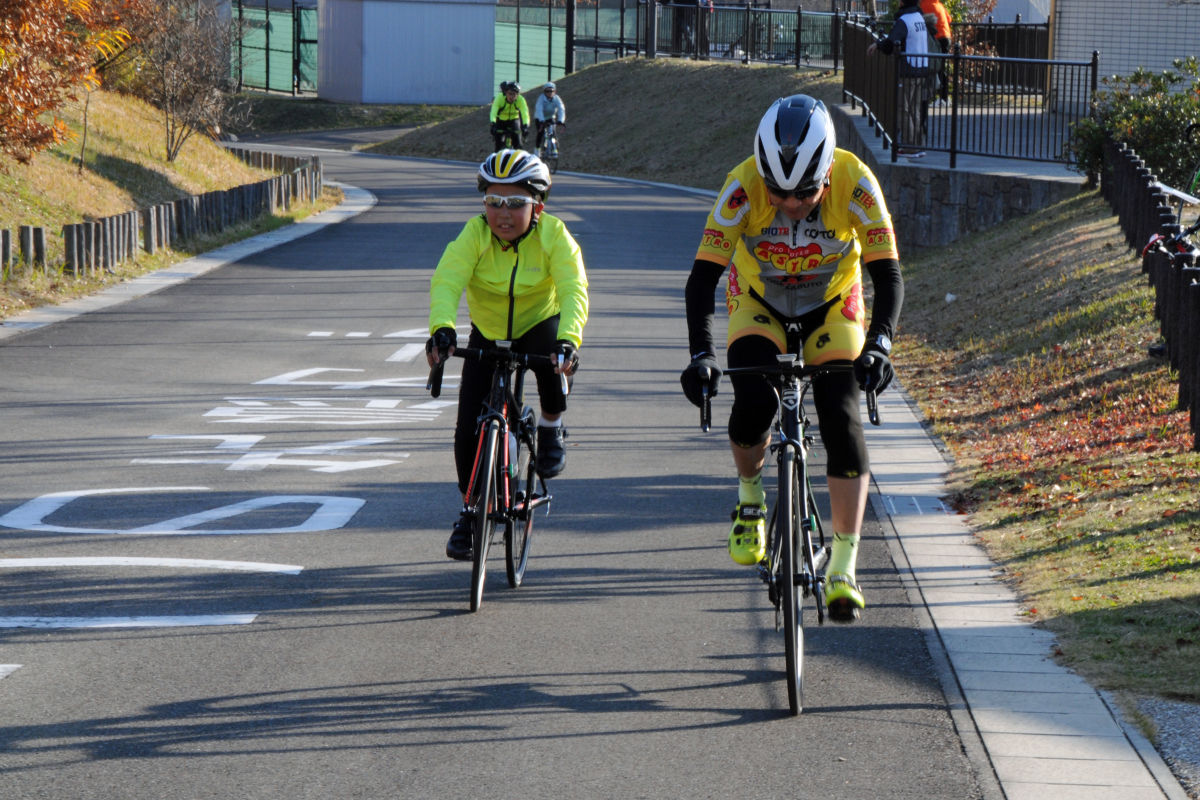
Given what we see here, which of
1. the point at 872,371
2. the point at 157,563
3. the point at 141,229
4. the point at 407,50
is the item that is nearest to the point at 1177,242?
the point at 872,371

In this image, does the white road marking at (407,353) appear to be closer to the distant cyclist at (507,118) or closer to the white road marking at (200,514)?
the white road marking at (200,514)

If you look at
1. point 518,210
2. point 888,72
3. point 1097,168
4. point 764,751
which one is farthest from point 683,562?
point 888,72

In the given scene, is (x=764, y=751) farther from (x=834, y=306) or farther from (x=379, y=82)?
(x=379, y=82)

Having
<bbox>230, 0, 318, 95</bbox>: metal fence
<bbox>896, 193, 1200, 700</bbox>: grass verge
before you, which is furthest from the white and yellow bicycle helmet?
<bbox>230, 0, 318, 95</bbox>: metal fence

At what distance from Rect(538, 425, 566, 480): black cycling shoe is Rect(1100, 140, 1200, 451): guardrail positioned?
3.71m

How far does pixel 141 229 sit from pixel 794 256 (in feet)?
57.6

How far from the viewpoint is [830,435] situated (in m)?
5.54

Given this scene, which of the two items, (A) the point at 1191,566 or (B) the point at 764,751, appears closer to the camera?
(B) the point at 764,751

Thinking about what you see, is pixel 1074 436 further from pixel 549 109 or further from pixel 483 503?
pixel 549 109

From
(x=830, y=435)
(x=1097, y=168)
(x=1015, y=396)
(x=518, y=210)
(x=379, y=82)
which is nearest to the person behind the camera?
(x=830, y=435)

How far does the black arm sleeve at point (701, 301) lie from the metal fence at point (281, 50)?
6112 centimetres

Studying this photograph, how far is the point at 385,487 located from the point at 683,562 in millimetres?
2359

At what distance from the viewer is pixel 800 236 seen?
5.70 meters

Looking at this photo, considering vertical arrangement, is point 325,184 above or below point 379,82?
below
